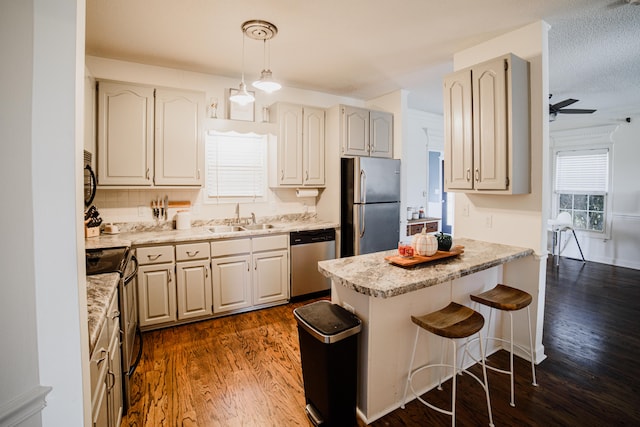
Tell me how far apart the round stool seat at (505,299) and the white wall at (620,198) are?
4.85 meters

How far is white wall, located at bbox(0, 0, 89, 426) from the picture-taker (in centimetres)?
73

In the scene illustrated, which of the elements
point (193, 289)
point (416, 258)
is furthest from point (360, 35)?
point (193, 289)

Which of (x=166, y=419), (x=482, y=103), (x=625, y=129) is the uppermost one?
(x=625, y=129)

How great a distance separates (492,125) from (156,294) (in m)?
3.28

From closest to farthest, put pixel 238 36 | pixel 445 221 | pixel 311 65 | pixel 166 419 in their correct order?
pixel 166 419 → pixel 238 36 → pixel 311 65 → pixel 445 221

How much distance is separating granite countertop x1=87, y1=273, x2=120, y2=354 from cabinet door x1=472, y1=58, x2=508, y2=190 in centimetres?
263

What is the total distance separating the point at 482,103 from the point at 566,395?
2152 mm

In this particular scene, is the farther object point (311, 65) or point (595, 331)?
point (311, 65)

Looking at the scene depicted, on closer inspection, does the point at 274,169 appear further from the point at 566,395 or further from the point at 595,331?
the point at 595,331

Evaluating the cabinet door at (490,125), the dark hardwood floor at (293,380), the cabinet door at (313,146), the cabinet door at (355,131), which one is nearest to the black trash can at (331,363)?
the dark hardwood floor at (293,380)

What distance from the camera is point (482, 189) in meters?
2.59

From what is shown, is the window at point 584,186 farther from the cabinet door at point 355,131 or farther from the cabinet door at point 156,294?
the cabinet door at point 156,294

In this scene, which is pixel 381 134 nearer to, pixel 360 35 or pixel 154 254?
pixel 360 35

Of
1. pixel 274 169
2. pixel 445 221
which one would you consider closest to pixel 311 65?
pixel 274 169
